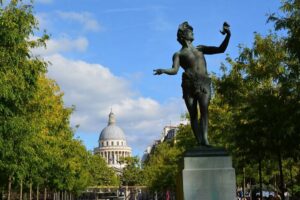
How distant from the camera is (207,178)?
35.5ft

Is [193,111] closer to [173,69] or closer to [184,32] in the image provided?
[173,69]

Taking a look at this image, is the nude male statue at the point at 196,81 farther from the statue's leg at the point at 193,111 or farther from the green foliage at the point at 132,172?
the green foliage at the point at 132,172

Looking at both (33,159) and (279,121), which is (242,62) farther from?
(33,159)

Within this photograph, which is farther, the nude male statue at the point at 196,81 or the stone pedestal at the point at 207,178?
the nude male statue at the point at 196,81

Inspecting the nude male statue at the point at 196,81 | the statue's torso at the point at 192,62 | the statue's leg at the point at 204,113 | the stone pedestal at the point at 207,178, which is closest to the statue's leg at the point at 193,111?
the nude male statue at the point at 196,81

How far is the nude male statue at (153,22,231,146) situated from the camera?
11523mm

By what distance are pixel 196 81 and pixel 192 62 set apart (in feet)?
1.41

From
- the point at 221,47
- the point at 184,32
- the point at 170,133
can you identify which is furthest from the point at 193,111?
the point at 170,133

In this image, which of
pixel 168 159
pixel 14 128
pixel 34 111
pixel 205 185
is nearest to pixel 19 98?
pixel 14 128

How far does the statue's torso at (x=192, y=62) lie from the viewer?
38.2ft

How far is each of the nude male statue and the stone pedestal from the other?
539 millimetres

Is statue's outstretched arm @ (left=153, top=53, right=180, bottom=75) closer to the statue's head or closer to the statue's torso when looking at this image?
the statue's torso

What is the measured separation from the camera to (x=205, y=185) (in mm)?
10820

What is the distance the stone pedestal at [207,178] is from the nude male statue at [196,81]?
539mm
